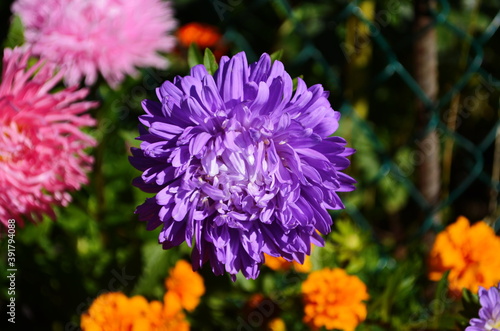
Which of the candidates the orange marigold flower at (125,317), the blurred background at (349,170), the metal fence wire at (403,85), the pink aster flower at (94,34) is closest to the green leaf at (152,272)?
the blurred background at (349,170)

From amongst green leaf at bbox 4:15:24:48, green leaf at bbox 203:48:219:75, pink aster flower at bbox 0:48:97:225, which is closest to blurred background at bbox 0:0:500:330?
green leaf at bbox 4:15:24:48

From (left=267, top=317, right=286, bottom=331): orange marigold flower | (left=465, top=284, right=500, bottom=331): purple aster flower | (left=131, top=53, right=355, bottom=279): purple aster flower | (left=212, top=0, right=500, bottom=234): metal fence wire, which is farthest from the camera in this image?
(left=212, top=0, right=500, bottom=234): metal fence wire

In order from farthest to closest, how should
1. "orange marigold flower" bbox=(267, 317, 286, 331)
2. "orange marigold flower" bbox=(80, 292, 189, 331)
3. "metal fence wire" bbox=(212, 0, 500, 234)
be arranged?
"metal fence wire" bbox=(212, 0, 500, 234) < "orange marigold flower" bbox=(267, 317, 286, 331) < "orange marigold flower" bbox=(80, 292, 189, 331)

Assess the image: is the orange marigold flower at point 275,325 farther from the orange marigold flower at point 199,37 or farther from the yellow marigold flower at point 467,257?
the orange marigold flower at point 199,37

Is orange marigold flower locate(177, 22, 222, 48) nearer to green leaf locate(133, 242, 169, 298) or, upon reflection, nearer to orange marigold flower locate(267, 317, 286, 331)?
green leaf locate(133, 242, 169, 298)

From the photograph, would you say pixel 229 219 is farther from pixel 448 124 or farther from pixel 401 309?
pixel 448 124

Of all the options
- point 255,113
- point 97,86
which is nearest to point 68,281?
point 97,86
